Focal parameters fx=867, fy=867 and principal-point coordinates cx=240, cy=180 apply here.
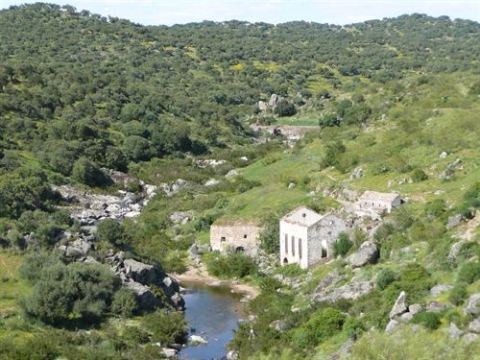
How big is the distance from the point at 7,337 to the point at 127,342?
21.3ft

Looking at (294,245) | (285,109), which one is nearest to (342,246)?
(294,245)

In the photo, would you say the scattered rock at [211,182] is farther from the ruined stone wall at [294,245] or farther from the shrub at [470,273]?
the shrub at [470,273]

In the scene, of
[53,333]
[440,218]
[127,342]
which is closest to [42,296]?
[53,333]

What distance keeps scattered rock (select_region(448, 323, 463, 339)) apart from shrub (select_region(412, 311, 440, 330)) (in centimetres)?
80

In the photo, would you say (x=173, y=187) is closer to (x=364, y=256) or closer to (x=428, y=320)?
(x=364, y=256)

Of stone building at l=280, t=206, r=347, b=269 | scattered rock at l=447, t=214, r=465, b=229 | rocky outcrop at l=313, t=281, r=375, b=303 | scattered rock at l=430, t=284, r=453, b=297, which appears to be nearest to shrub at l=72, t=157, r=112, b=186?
stone building at l=280, t=206, r=347, b=269

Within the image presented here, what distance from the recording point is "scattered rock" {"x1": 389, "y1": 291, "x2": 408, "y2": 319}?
43.5m

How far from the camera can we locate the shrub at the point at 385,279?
49.4 metres

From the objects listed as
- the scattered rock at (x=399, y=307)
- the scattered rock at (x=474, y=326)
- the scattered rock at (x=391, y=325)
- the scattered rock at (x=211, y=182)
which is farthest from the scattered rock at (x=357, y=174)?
the scattered rock at (x=474, y=326)

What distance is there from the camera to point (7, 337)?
142 ft

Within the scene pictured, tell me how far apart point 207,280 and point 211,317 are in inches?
361

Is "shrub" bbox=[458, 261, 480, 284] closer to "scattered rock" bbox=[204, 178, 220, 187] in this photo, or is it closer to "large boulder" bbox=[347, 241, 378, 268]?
"large boulder" bbox=[347, 241, 378, 268]

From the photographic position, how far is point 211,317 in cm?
5538

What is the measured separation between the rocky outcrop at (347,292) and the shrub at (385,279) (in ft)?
2.88
